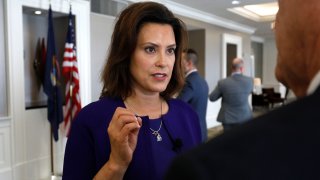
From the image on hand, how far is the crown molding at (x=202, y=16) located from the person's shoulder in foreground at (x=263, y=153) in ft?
19.8

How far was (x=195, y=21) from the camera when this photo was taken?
25.0 feet

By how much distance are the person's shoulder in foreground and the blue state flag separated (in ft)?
13.4

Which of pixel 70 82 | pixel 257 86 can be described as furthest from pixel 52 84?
pixel 257 86

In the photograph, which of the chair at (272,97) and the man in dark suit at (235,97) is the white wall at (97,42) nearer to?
the man in dark suit at (235,97)

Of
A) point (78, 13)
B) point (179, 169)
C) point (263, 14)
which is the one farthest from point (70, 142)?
point (263, 14)

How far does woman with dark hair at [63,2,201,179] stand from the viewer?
1.02 metres

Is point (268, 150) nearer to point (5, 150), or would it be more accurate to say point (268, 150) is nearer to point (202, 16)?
point (5, 150)

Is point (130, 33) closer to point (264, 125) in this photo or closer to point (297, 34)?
point (297, 34)

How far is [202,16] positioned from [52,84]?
15.0ft

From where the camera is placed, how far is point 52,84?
13.7ft

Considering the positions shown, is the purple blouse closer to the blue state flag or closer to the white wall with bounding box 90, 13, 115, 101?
the blue state flag

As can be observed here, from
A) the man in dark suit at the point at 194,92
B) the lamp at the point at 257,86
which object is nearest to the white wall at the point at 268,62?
the lamp at the point at 257,86

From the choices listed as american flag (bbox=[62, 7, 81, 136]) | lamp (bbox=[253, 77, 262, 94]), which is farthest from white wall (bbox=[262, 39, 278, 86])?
american flag (bbox=[62, 7, 81, 136])

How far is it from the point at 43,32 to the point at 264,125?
494 cm
